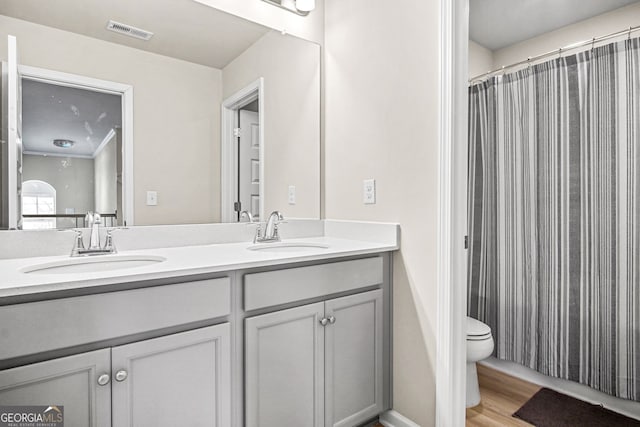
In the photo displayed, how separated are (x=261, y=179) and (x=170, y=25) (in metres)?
0.81

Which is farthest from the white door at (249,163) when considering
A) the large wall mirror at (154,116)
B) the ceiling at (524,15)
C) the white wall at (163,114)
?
the ceiling at (524,15)

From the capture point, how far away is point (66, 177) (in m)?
1.42

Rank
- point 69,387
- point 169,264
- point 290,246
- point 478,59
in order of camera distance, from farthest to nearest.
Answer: point 478,59, point 290,246, point 169,264, point 69,387

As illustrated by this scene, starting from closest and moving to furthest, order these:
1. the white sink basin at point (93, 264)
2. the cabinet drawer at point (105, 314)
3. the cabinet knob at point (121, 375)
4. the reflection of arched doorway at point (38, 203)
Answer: the cabinet drawer at point (105, 314) → the cabinet knob at point (121, 375) → the white sink basin at point (93, 264) → the reflection of arched doorway at point (38, 203)

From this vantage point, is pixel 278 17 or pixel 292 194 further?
pixel 292 194

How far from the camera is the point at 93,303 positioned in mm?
987

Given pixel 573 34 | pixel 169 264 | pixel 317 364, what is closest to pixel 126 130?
pixel 169 264

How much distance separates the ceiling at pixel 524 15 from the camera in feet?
7.72

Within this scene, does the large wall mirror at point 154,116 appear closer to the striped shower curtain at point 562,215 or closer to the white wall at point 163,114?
the white wall at point 163,114

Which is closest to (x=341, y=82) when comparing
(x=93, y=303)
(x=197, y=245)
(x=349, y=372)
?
(x=197, y=245)

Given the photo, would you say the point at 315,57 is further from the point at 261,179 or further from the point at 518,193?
the point at 518,193

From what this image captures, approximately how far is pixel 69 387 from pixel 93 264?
1.64 ft

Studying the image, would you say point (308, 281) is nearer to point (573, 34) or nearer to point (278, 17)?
point (278, 17)

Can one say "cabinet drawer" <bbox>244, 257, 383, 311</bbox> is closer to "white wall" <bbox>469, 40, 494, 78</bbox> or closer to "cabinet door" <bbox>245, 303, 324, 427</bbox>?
"cabinet door" <bbox>245, 303, 324, 427</bbox>
